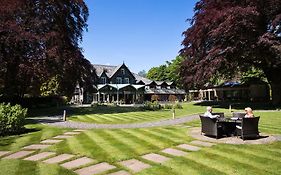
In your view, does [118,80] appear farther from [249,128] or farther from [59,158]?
[59,158]

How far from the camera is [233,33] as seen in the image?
103 feet

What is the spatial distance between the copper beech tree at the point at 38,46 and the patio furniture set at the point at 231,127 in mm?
20971

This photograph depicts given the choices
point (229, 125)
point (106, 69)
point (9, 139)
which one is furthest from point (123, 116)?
point (106, 69)

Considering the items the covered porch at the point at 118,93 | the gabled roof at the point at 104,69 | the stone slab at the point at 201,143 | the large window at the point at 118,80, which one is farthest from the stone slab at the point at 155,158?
the large window at the point at 118,80

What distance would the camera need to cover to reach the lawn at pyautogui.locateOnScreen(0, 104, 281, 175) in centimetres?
863

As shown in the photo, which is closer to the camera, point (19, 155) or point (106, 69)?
Answer: point (19, 155)

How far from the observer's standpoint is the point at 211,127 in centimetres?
1351

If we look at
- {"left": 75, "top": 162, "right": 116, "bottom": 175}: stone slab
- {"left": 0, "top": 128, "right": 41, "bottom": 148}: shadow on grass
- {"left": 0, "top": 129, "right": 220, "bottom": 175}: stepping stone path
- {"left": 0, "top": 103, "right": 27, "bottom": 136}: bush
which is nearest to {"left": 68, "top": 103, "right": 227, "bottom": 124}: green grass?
{"left": 0, "top": 103, "right": 27, "bottom": 136}: bush

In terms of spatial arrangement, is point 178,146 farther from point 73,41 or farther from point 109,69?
point 109,69

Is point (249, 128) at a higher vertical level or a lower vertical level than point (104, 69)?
lower

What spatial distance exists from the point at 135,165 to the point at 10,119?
9.91 metres

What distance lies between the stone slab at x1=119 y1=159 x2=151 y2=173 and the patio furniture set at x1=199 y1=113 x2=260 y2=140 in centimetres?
509

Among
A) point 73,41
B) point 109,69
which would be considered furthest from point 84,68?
point 109,69

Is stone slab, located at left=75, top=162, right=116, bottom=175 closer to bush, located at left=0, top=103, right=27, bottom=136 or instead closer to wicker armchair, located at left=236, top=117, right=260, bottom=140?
wicker armchair, located at left=236, top=117, right=260, bottom=140
